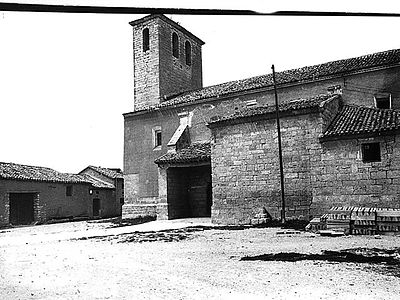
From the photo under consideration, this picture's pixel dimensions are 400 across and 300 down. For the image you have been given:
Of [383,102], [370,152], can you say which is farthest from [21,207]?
[383,102]

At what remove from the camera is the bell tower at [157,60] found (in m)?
25.1

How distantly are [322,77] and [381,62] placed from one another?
99.7 inches

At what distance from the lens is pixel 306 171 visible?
566 inches

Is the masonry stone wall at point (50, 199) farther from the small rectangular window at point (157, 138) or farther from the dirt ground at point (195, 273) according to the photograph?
the dirt ground at point (195, 273)

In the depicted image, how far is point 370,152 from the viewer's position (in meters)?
13.4

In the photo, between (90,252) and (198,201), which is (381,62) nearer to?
(198,201)

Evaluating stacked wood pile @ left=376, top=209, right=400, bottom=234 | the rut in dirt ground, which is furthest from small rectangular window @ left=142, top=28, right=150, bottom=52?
the rut in dirt ground

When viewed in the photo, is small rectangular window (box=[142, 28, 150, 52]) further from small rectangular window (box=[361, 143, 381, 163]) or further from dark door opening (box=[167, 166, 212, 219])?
small rectangular window (box=[361, 143, 381, 163])

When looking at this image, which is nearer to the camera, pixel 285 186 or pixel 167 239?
pixel 167 239

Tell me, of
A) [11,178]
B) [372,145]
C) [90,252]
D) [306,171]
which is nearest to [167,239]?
[90,252]

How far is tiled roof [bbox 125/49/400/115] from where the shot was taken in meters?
17.5

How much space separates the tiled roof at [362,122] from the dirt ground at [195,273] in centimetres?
433

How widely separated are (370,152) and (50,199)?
1929cm

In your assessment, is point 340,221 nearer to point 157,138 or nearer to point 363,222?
point 363,222
